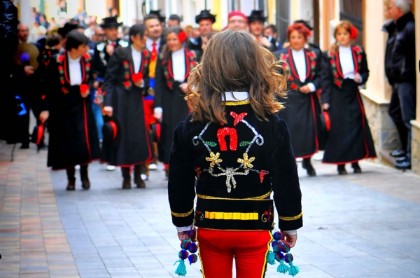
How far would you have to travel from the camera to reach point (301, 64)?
1559 centimetres

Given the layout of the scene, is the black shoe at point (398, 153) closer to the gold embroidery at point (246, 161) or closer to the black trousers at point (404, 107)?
the black trousers at point (404, 107)

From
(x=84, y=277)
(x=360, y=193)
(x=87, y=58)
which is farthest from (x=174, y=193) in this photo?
(x=87, y=58)

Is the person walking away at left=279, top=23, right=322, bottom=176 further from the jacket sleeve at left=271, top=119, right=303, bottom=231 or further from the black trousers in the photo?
the jacket sleeve at left=271, top=119, right=303, bottom=231

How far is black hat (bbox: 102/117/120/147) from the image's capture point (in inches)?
570

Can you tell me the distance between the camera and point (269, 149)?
521 cm

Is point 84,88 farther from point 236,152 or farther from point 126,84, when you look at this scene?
point 236,152

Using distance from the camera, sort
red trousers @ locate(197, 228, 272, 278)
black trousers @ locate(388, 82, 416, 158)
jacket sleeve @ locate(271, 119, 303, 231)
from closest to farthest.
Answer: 1. red trousers @ locate(197, 228, 272, 278)
2. jacket sleeve @ locate(271, 119, 303, 231)
3. black trousers @ locate(388, 82, 416, 158)

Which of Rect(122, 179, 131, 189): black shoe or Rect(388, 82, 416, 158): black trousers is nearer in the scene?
Rect(122, 179, 131, 189): black shoe

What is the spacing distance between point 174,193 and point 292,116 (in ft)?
34.6

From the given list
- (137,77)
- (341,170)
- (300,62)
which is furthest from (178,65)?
(341,170)

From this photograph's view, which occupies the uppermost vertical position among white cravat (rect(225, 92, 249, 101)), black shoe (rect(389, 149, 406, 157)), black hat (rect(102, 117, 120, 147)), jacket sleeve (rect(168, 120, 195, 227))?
white cravat (rect(225, 92, 249, 101))

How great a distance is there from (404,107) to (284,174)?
10464mm

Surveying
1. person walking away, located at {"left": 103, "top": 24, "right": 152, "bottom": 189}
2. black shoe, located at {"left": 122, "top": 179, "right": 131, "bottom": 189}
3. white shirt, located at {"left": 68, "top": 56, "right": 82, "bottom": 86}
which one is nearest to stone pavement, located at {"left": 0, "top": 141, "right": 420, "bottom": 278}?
black shoe, located at {"left": 122, "top": 179, "right": 131, "bottom": 189}

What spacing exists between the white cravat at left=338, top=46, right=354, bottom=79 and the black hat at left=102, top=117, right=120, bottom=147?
9.84 feet
